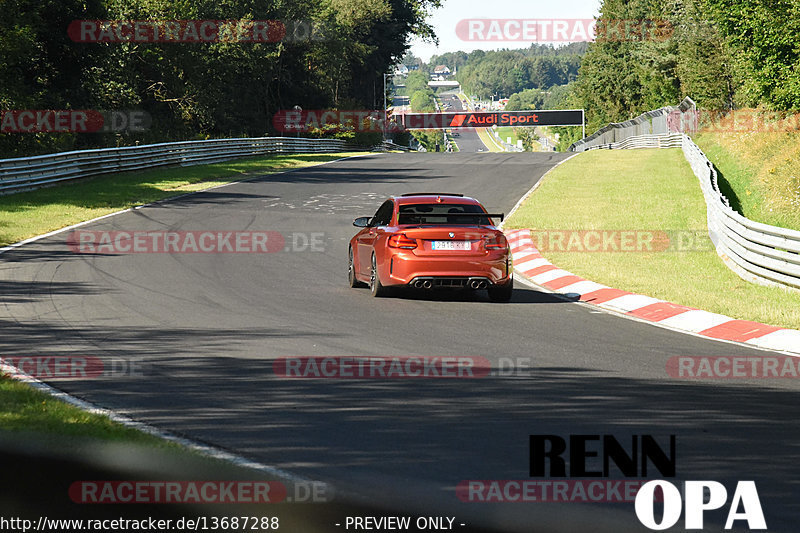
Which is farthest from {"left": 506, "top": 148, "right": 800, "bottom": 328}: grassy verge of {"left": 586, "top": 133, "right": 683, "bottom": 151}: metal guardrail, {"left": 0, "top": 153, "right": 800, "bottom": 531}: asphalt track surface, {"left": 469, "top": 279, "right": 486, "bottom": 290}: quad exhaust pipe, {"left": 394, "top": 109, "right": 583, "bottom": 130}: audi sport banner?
{"left": 394, "top": 109, "right": 583, "bottom": 130}: audi sport banner

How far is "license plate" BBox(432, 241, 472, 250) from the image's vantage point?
Result: 13.8 meters

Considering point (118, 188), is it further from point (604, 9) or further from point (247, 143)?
point (604, 9)

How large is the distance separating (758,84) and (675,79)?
1846 inches

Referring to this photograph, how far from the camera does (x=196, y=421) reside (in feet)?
23.8

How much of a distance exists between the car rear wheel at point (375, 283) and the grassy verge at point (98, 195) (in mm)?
Answer: 9205

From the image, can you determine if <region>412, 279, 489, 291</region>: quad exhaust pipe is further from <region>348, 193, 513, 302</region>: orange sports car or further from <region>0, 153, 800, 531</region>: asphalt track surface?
<region>0, 153, 800, 531</region>: asphalt track surface

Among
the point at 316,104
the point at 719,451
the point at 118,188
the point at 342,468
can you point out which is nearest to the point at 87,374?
the point at 342,468

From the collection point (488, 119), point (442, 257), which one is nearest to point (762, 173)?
point (442, 257)

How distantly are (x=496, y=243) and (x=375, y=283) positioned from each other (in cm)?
180

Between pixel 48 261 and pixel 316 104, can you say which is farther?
pixel 316 104

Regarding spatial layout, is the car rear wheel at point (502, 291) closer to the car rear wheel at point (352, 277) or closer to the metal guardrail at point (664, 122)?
the car rear wheel at point (352, 277)

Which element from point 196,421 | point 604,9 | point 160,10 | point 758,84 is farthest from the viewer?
point 604,9

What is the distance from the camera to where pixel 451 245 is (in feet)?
45.3

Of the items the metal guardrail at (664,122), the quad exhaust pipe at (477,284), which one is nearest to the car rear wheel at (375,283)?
the quad exhaust pipe at (477,284)
